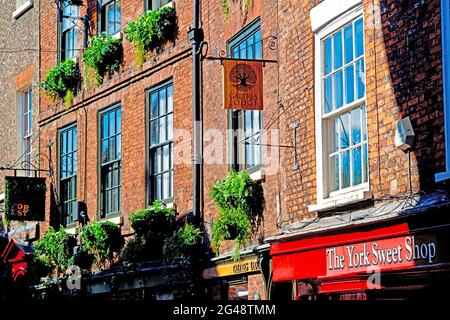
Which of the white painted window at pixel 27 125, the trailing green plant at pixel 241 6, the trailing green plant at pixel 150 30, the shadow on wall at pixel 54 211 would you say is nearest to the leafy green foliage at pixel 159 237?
the trailing green plant at pixel 150 30

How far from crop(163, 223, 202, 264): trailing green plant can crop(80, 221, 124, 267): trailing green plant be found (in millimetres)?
2255

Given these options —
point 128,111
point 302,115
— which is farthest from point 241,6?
point 128,111

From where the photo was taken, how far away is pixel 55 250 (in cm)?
2003

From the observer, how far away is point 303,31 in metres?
13.1

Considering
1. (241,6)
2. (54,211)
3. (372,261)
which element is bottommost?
(372,261)

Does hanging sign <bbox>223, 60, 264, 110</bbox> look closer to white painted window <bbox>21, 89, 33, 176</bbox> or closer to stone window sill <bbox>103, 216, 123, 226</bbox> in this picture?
stone window sill <bbox>103, 216, 123, 226</bbox>

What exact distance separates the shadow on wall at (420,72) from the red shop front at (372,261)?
0.55m

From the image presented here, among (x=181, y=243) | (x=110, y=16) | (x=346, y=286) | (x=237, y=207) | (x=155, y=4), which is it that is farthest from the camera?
(x=110, y=16)

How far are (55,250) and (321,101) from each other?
870 cm

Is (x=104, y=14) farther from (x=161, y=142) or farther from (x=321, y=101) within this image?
(x=321, y=101)

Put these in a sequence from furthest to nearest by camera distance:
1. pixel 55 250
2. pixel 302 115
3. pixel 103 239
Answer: pixel 55 250
pixel 103 239
pixel 302 115

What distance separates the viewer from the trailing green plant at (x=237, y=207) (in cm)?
1426

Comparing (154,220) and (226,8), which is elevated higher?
(226,8)

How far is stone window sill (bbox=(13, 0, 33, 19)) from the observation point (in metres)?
22.8
